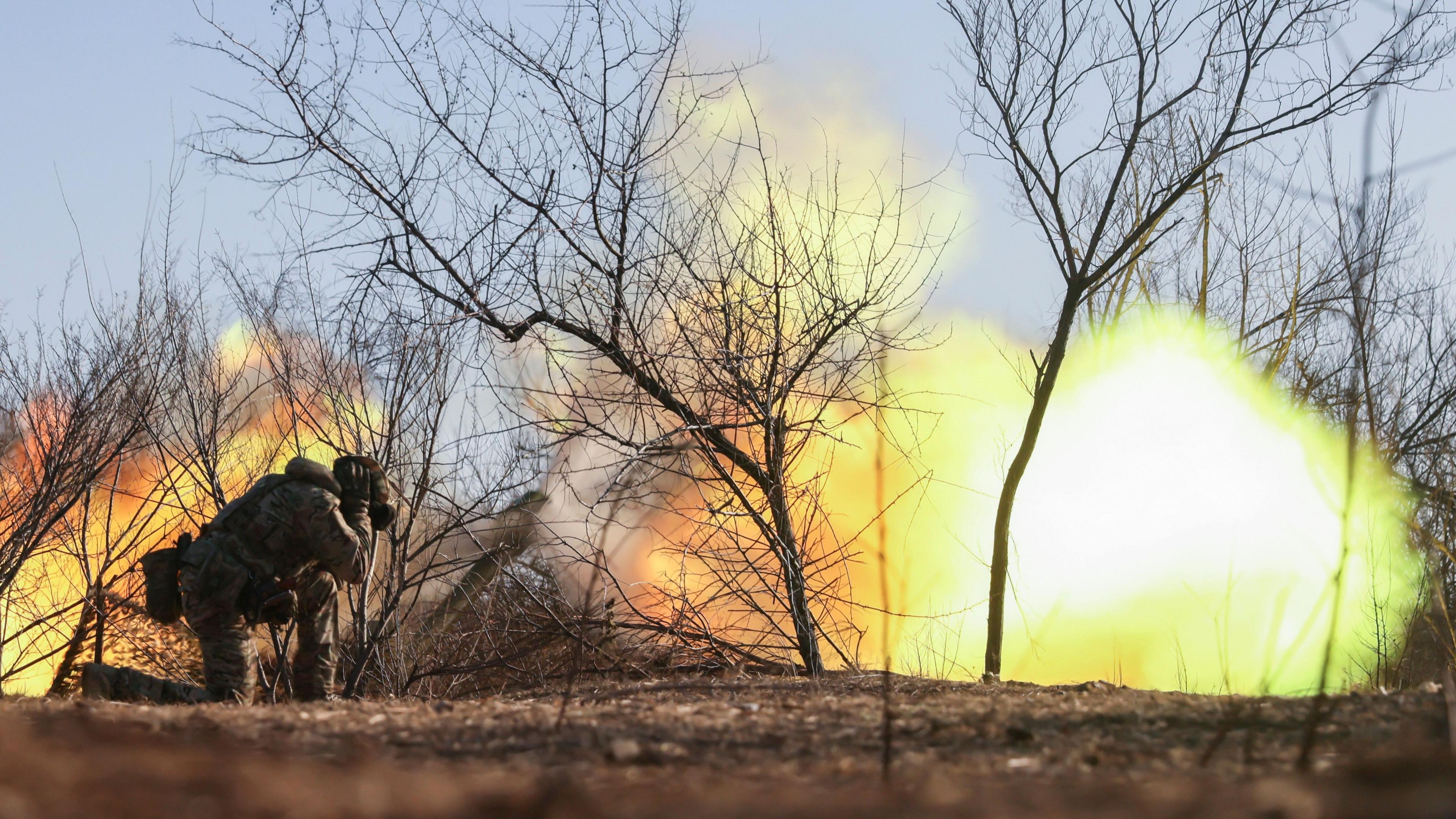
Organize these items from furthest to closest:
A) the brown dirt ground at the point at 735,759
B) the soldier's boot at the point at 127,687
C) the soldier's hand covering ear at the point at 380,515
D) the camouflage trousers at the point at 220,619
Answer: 1. the soldier's hand covering ear at the point at 380,515
2. the soldier's boot at the point at 127,687
3. the camouflage trousers at the point at 220,619
4. the brown dirt ground at the point at 735,759

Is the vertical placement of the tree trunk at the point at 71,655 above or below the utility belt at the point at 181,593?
below

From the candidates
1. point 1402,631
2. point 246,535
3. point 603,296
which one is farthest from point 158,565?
point 1402,631

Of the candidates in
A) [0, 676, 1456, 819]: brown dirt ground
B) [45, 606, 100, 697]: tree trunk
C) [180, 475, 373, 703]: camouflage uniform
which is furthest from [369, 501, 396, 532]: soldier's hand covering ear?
[45, 606, 100, 697]: tree trunk

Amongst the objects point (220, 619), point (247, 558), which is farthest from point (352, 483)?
point (220, 619)

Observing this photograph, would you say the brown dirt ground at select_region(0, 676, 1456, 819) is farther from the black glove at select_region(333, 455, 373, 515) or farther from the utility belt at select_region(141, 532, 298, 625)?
the black glove at select_region(333, 455, 373, 515)

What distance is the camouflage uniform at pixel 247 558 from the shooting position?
22.5 feet

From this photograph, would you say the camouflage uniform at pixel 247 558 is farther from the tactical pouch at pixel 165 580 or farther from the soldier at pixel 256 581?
the tactical pouch at pixel 165 580

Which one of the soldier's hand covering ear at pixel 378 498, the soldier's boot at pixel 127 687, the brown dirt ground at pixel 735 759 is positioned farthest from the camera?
the soldier's hand covering ear at pixel 378 498

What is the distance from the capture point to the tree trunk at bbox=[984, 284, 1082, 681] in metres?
8.39

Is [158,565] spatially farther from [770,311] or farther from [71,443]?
[770,311]

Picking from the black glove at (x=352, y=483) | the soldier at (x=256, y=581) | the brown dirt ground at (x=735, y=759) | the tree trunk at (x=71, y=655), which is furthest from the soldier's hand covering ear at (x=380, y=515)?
the tree trunk at (x=71, y=655)

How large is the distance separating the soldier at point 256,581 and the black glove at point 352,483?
0.41 ft

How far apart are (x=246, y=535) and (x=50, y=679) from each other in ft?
22.2

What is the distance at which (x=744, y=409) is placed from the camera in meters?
8.45
